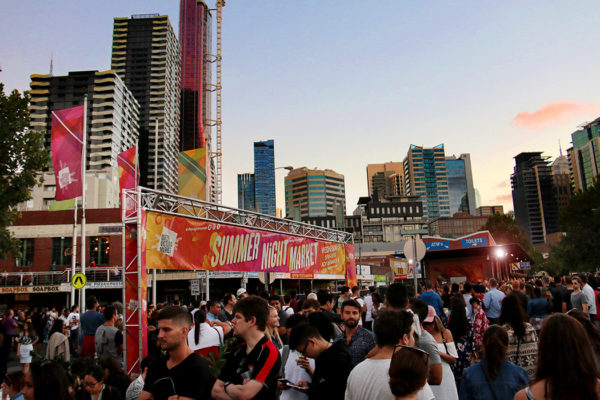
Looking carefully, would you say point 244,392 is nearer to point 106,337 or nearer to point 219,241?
point 106,337

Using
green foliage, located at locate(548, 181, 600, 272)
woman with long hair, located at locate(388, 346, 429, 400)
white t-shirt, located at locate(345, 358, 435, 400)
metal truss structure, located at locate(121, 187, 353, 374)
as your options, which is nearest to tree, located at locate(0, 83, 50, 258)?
metal truss structure, located at locate(121, 187, 353, 374)

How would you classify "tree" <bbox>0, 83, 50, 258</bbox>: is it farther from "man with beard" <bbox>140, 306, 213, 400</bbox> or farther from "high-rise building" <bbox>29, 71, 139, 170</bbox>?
"high-rise building" <bbox>29, 71, 139, 170</bbox>

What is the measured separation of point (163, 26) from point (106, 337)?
17645cm

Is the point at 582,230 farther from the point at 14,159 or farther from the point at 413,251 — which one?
the point at 14,159

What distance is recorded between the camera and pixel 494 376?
4.04 m

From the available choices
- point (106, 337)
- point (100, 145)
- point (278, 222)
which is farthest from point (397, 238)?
point (106, 337)

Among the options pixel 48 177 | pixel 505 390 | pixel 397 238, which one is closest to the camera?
pixel 505 390

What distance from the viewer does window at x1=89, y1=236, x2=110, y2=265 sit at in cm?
4081

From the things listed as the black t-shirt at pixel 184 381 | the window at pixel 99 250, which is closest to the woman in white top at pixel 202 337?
the black t-shirt at pixel 184 381

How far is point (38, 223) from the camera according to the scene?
40438mm

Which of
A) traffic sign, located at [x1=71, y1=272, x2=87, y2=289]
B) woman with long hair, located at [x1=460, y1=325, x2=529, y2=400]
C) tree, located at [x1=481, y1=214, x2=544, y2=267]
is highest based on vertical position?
tree, located at [x1=481, y1=214, x2=544, y2=267]

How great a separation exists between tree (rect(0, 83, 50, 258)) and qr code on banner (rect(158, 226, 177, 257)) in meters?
9.04

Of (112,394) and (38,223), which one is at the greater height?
(38,223)

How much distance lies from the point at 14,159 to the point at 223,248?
10.1 m
